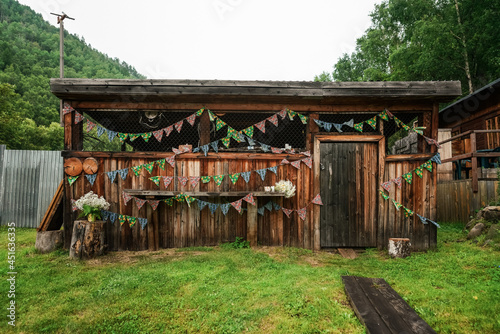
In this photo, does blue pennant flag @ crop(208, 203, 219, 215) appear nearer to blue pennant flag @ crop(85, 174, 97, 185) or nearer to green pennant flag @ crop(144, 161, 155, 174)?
green pennant flag @ crop(144, 161, 155, 174)

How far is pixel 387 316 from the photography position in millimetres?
2639

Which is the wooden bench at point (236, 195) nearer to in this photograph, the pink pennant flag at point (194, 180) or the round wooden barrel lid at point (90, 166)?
the pink pennant flag at point (194, 180)

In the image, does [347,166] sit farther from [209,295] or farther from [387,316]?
[209,295]

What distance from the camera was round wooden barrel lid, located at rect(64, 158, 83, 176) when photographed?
522cm

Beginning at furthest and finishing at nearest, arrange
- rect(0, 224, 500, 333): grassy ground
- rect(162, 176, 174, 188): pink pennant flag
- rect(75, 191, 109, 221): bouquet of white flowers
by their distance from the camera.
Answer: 1. rect(162, 176, 174, 188): pink pennant flag
2. rect(75, 191, 109, 221): bouquet of white flowers
3. rect(0, 224, 500, 333): grassy ground

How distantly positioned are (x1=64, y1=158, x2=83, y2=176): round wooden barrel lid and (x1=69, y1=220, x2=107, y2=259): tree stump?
1163 millimetres

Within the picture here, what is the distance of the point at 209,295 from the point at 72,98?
5.10m

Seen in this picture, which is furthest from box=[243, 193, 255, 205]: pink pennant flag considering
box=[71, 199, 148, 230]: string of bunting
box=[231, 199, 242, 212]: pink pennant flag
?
box=[71, 199, 148, 230]: string of bunting

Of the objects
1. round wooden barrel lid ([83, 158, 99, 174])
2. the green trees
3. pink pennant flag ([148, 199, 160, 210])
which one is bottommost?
pink pennant flag ([148, 199, 160, 210])

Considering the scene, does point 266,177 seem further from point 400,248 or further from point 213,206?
point 400,248

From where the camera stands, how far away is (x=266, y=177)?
5.55 meters

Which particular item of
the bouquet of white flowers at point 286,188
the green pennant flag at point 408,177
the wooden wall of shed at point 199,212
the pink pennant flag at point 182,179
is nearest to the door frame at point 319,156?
the wooden wall of shed at point 199,212

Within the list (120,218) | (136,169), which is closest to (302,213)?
(136,169)

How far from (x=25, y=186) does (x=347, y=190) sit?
989 cm
